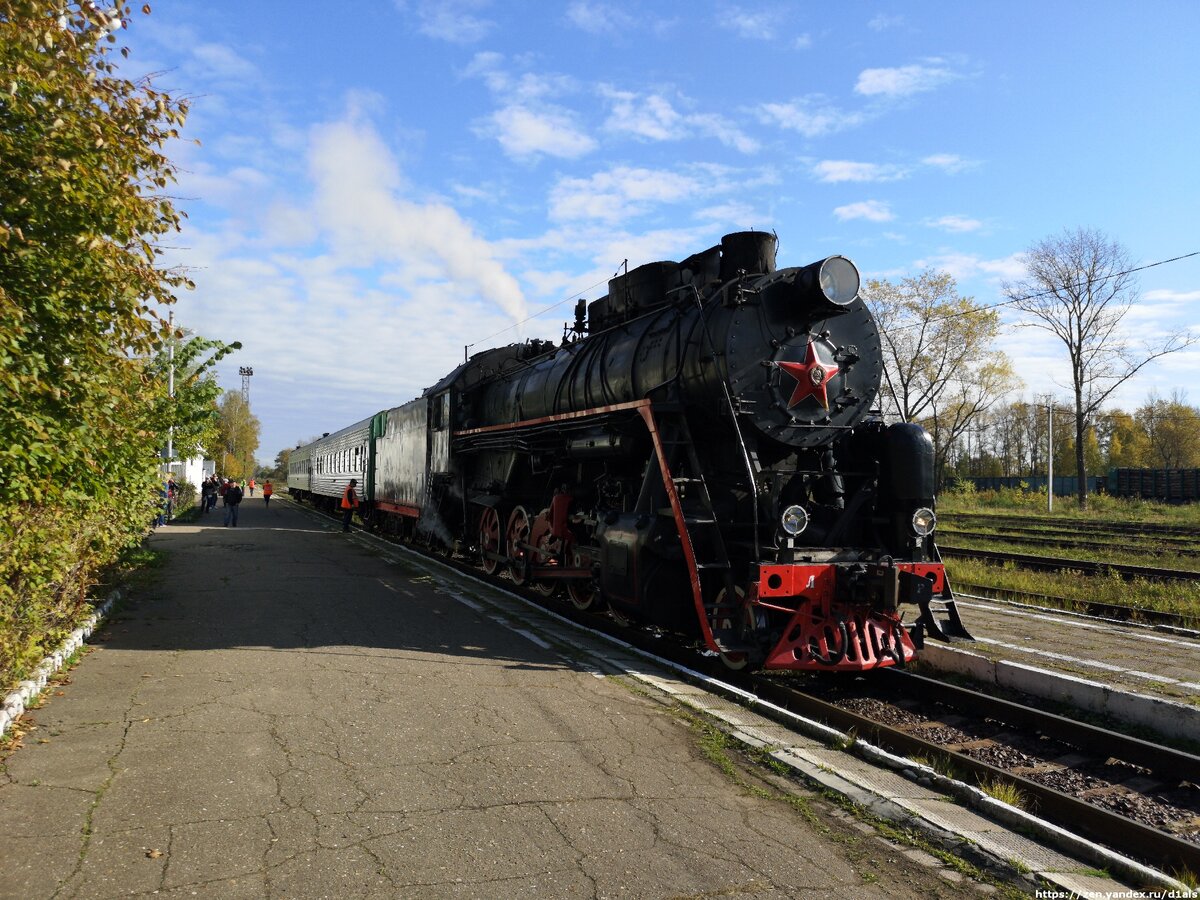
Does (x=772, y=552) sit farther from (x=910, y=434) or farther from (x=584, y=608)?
(x=584, y=608)

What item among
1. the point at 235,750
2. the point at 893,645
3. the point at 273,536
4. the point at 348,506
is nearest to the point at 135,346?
the point at 235,750

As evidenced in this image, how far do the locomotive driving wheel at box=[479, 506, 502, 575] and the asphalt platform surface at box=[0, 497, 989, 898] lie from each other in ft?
16.7

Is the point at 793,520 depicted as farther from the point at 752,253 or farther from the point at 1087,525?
the point at 1087,525

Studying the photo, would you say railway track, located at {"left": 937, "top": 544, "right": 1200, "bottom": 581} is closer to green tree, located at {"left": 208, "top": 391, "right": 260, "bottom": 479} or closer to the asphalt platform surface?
the asphalt platform surface

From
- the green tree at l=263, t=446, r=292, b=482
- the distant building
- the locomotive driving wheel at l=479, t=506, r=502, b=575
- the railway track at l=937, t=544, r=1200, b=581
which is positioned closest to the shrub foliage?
the locomotive driving wheel at l=479, t=506, r=502, b=575

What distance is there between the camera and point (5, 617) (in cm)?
463

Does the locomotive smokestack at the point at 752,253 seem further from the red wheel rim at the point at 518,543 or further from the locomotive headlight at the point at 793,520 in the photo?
the red wheel rim at the point at 518,543

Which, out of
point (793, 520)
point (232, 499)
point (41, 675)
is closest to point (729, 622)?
point (793, 520)

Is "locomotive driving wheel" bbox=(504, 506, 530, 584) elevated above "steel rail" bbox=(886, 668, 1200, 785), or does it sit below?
above

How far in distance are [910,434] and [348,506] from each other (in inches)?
740

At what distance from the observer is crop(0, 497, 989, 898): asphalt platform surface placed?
10.6ft

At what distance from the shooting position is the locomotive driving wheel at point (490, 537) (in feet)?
40.0

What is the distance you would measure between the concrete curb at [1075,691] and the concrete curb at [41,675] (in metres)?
7.37

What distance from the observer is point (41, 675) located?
5457mm
